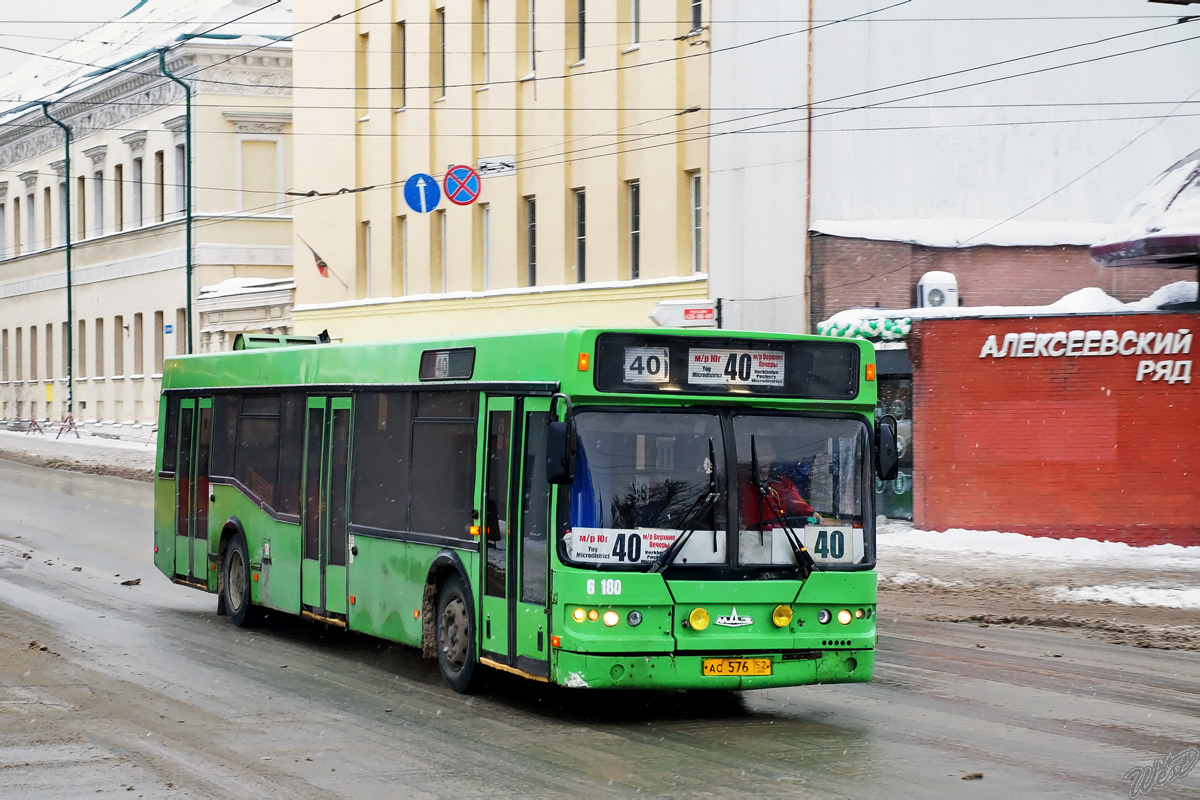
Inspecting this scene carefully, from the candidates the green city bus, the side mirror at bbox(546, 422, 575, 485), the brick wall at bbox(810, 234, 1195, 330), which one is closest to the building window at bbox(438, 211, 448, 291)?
the brick wall at bbox(810, 234, 1195, 330)

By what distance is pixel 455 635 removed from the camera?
12.0 metres

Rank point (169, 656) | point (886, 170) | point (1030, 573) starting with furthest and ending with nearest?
point (886, 170) < point (1030, 573) < point (169, 656)

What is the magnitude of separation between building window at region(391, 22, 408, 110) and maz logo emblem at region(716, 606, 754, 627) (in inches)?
1221

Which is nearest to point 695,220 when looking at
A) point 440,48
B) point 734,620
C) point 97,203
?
point 440,48

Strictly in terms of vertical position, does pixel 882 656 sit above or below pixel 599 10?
below

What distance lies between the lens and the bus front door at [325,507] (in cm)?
1389

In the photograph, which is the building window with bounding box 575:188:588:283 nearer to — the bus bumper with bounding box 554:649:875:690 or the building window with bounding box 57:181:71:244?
the bus bumper with bounding box 554:649:875:690

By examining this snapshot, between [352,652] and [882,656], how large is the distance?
14.1ft

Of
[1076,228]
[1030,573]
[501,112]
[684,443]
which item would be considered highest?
[501,112]

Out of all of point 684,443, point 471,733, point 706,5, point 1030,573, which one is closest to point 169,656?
point 471,733

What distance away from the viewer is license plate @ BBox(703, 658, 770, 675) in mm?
10516

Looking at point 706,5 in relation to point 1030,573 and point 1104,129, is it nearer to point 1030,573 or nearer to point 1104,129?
point 1104,129

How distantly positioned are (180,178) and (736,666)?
148ft

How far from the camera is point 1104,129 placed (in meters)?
30.5
